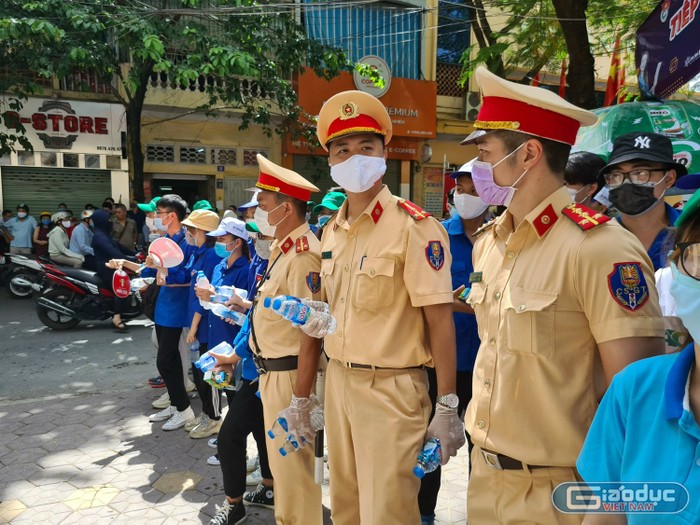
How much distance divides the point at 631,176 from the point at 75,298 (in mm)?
7344

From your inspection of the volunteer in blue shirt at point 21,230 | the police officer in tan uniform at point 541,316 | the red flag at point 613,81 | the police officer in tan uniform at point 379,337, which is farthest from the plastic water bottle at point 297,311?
the volunteer in blue shirt at point 21,230

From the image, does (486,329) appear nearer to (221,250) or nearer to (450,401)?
(450,401)

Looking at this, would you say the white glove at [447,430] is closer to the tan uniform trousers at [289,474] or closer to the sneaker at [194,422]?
the tan uniform trousers at [289,474]

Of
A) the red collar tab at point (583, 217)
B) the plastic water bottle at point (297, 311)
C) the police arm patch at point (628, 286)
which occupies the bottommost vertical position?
the plastic water bottle at point (297, 311)

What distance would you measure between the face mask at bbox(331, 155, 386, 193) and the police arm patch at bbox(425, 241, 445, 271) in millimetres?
396

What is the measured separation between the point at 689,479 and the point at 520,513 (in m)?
0.71

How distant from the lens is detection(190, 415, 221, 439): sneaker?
409 centimetres

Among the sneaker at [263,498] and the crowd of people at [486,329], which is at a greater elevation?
the crowd of people at [486,329]

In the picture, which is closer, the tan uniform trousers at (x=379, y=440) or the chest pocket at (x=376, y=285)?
the tan uniform trousers at (x=379, y=440)

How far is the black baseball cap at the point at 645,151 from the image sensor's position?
2252 mm

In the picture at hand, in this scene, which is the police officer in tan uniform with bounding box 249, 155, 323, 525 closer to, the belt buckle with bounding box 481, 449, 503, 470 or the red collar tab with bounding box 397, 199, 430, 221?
the red collar tab with bounding box 397, 199, 430, 221

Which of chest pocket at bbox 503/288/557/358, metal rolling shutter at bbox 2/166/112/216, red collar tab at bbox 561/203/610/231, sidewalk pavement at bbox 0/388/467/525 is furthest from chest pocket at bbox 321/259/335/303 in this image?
metal rolling shutter at bbox 2/166/112/216

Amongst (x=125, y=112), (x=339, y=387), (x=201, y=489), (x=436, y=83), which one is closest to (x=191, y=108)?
(x=125, y=112)

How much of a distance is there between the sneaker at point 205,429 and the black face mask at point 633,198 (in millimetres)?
3341
